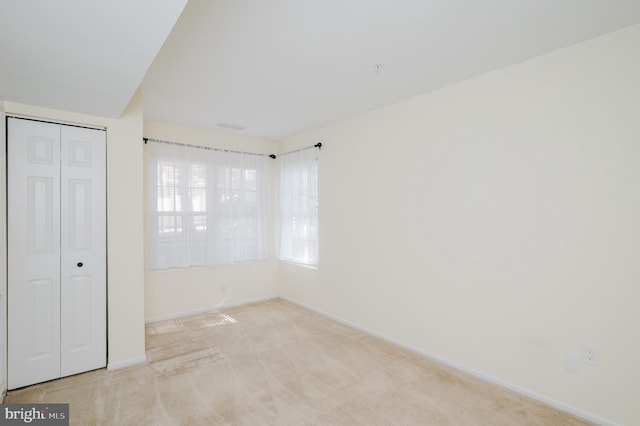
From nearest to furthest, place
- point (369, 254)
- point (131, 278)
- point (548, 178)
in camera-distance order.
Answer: point (548, 178), point (131, 278), point (369, 254)

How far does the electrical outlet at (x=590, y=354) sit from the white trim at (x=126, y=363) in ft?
12.0

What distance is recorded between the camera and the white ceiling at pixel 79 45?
133cm

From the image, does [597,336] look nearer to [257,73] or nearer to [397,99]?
[397,99]

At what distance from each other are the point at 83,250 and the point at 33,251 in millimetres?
329

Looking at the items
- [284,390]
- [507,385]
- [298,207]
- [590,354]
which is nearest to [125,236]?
[284,390]

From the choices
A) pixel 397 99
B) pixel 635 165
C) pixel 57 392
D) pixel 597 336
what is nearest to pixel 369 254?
pixel 397 99

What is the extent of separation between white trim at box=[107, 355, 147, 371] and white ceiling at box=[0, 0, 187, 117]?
90.6 inches

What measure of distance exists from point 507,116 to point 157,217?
407cm

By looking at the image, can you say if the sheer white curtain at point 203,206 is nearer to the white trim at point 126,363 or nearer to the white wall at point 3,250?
the white trim at point 126,363

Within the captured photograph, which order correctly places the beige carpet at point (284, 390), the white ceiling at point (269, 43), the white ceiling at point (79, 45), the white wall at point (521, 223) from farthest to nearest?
1. the beige carpet at point (284, 390)
2. the white wall at point (521, 223)
3. the white ceiling at point (269, 43)
4. the white ceiling at point (79, 45)

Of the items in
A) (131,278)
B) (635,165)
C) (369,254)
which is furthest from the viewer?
(369,254)

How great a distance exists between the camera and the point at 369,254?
376cm

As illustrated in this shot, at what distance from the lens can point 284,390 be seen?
2.52m

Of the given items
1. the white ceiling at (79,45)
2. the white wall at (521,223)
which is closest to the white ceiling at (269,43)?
the white ceiling at (79,45)
